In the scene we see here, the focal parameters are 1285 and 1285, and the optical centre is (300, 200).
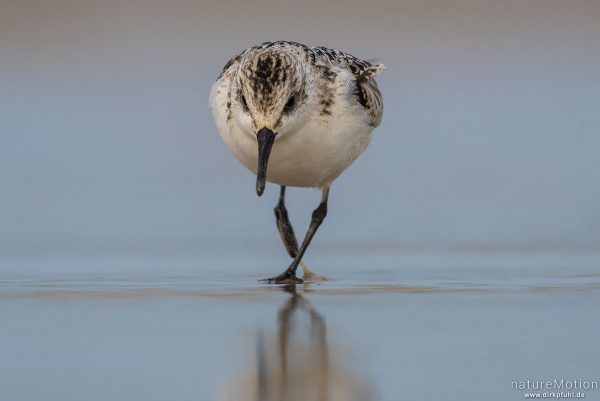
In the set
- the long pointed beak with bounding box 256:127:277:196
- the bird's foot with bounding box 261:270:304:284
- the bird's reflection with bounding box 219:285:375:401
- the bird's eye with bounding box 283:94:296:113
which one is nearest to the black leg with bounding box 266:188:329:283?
the bird's foot with bounding box 261:270:304:284

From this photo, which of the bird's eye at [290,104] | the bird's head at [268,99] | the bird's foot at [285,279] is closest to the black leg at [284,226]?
the bird's foot at [285,279]

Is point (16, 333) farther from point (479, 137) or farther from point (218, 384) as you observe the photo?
point (479, 137)

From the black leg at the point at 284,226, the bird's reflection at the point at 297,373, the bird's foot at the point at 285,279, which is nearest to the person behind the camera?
the bird's reflection at the point at 297,373

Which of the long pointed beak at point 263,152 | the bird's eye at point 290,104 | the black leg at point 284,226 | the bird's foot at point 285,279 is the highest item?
the bird's eye at point 290,104

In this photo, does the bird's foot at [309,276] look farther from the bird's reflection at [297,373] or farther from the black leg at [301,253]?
the bird's reflection at [297,373]

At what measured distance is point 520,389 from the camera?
5.13 meters

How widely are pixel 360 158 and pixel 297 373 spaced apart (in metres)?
9.15

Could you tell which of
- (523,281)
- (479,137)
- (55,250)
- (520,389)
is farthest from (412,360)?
(479,137)

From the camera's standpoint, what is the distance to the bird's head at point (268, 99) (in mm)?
8047

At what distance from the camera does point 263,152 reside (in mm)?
8008

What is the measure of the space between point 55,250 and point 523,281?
4.03 meters

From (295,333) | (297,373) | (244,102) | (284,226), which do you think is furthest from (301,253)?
(297,373)

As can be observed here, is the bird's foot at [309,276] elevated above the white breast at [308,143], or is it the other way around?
the white breast at [308,143]

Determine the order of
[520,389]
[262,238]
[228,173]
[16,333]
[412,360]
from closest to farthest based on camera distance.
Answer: [520,389] < [412,360] < [16,333] < [262,238] < [228,173]
